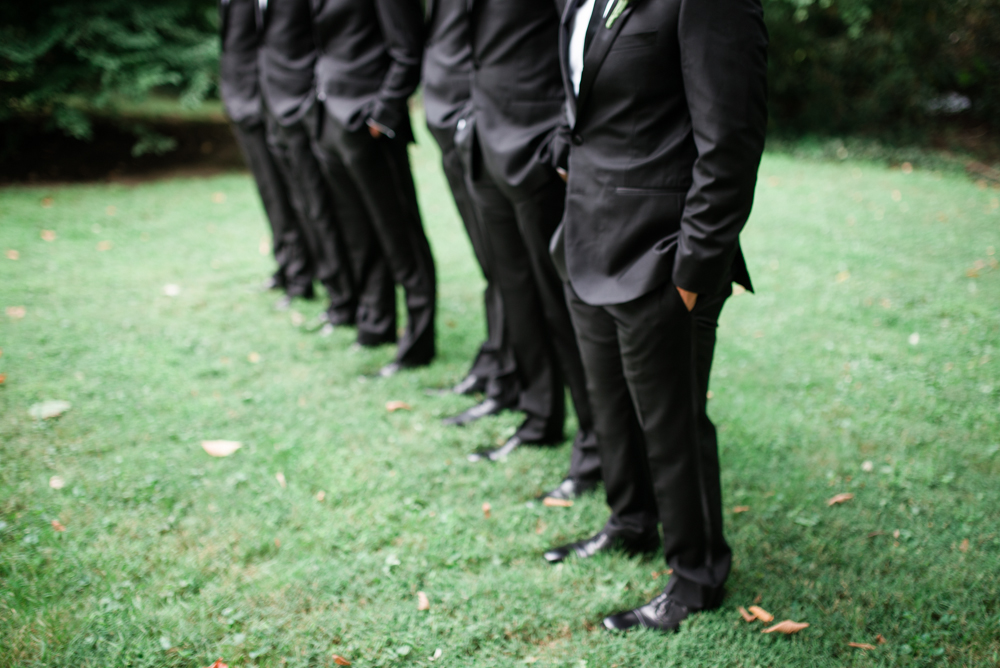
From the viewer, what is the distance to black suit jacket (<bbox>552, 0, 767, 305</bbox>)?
178cm

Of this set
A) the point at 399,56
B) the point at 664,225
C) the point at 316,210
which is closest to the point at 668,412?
the point at 664,225

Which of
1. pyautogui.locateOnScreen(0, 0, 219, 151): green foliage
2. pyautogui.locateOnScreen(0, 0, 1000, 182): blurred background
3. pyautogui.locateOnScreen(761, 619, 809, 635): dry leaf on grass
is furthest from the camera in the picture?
pyautogui.locateOnScreen(0, 0, 1000, 182): blurred background

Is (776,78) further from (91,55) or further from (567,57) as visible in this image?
(91,55)

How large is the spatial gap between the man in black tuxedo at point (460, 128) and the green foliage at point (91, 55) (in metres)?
7.44

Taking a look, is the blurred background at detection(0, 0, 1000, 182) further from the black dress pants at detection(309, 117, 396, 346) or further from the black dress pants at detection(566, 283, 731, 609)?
the black dress pants at detection(566, 283, 731, 609)

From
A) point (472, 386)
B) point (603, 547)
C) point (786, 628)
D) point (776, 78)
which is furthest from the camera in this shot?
point (776, 78)

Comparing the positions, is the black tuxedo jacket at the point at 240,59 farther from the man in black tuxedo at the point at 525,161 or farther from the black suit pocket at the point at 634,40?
the black suit pocket at the point at 634,40

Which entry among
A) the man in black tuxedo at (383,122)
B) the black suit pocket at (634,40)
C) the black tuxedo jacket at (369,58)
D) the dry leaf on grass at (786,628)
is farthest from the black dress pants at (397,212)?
the dry leaf on grass at (786,628)

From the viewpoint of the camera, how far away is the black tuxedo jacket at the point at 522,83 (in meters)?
2.88

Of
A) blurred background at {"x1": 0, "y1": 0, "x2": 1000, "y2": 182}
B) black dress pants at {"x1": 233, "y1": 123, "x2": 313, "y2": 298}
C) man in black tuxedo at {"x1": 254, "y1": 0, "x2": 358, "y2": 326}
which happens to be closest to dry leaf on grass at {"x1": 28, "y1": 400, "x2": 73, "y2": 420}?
man in black tuxedo at {"x1": 254, "y1": 0, "x2": 358, "y2": 326}

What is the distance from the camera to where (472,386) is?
4238mm

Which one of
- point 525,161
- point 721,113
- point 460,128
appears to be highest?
point 721,113

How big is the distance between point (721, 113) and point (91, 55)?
33.6 feet

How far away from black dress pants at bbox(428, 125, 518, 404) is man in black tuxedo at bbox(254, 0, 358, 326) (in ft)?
4.19
